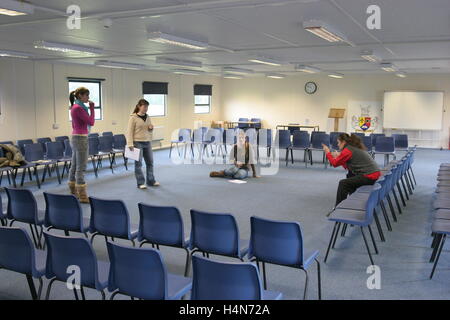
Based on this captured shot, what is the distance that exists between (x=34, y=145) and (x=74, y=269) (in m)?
6.59

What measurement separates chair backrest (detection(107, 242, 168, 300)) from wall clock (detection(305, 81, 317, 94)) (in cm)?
1627

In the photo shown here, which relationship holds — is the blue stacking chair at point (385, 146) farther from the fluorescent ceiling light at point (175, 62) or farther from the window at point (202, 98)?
the window at point (202, 98)

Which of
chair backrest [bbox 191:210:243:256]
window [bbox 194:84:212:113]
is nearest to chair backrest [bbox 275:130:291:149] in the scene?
window [bbox 194:84:212:113]

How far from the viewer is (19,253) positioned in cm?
336

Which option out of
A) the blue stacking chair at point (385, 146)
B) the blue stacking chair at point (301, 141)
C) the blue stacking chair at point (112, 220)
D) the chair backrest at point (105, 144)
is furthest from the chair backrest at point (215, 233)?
the blue stacking chair at point (385, 146)

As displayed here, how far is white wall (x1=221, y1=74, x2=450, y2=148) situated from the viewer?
16.5 meters

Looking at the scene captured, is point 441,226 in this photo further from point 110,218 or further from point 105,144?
point 105,144

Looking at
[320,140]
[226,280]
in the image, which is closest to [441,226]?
[226,280]

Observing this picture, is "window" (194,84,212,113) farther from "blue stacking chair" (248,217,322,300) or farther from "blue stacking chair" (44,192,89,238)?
"blue stacking chair" (248,217,322,300)

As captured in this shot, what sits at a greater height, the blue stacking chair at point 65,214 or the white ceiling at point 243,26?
the white ceiling at point 243,26

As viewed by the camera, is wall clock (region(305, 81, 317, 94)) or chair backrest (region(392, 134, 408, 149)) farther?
wall clock (region(305, 81, 317, 94))

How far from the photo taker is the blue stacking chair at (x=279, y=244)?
355 centimetres
